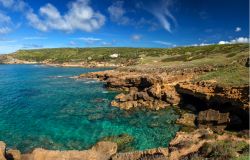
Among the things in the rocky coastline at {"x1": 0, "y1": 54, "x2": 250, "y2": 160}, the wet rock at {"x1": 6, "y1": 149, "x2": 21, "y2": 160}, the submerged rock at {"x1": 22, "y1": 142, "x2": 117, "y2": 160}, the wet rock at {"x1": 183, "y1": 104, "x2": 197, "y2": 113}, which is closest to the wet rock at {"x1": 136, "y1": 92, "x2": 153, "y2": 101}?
the rocky coastline at {"x1": 0, "y1": 54, "x2": 250, "y2": 160}

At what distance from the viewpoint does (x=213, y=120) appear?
1254 inches

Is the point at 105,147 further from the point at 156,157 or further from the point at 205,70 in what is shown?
the point at 205,70

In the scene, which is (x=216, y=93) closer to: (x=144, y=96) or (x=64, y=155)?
(x=144, y=96)

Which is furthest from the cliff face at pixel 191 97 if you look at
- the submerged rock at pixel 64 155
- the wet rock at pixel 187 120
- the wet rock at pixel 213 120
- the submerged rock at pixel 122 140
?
the submerged rock at pixel 64 155

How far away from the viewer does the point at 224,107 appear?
3512cm

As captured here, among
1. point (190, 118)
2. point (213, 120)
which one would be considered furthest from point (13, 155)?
point (213, 120)

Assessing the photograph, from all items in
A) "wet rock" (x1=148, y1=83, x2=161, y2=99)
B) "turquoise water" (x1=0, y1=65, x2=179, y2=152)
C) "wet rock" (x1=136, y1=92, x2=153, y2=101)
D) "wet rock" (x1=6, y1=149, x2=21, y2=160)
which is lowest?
"turquoise water" (x1=0, y1=65, x2=179, y2=152)

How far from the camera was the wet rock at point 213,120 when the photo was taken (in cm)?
3122

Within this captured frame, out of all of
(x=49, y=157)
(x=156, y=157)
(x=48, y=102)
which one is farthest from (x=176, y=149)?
(x=48, y=102)

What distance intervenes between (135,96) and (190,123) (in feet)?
47.1

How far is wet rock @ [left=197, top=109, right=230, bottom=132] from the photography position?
31.2 metres

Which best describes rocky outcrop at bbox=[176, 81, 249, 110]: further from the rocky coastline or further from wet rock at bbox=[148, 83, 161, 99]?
wet rock at bbox=[148, 83, 161, 99]

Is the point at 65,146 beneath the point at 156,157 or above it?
beneath

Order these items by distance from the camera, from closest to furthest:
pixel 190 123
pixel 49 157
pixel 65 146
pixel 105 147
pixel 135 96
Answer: pixel 49 157 < pixel 105 147 < pixel 65 146 < pixel 190 123 < pixel 135 96
